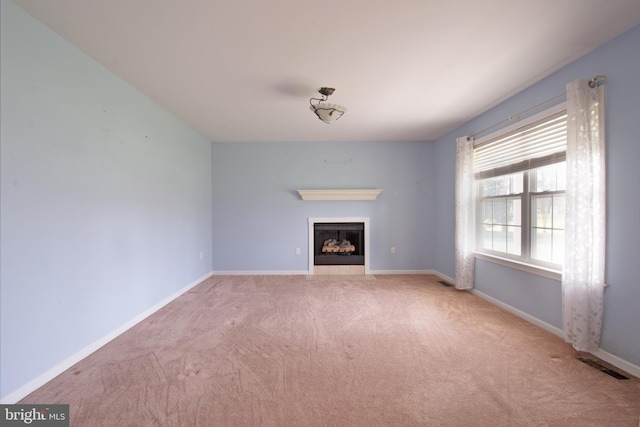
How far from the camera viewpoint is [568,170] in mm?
2170

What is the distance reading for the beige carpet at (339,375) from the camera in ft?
4.92

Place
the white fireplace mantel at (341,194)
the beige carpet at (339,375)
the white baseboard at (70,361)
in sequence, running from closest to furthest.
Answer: the beige carpet at (339,375), the white baseboard at (70,361), the white fireplace mantel at (341,194)

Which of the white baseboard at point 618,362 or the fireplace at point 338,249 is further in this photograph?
→ the fireplace at point 338,249

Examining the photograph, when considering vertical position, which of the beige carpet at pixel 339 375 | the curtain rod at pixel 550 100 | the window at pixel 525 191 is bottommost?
the beige carpet at pixel 339 375

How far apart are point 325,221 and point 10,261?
383 cm

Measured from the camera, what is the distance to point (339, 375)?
6.10 ft

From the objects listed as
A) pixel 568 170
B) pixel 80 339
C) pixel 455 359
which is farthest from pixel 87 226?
pixel 568 170

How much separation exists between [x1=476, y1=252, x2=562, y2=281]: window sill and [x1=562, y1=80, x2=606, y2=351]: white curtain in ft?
1.09

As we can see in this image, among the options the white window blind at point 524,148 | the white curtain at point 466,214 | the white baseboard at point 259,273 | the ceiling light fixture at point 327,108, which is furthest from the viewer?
the white baseboard at point 259,273

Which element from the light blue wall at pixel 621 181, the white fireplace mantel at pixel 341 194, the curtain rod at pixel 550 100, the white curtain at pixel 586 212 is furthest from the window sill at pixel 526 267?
the white fireplace mantel at pixel 341 194

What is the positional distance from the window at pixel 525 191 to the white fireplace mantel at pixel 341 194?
166 centimetres

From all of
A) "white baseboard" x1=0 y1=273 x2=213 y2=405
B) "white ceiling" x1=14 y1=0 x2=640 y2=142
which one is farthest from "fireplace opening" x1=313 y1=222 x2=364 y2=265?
"white baseboard" x1=0 y1=273 x2=213 y2=405

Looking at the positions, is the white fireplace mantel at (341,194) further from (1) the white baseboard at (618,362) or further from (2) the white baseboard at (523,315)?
(1) the white baseboard at (618,362)

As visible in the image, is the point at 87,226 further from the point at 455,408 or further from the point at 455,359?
the point at 455,359
